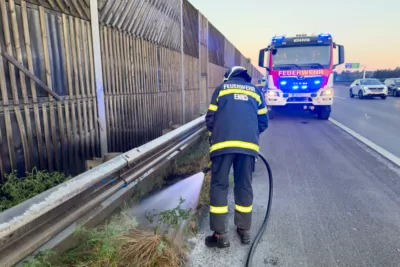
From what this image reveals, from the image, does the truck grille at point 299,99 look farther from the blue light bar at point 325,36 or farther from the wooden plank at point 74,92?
the wooden plank at point 74,92

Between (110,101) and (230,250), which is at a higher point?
(110,101)

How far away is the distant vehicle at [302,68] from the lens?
10.8 m

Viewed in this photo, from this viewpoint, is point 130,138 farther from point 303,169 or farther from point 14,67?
point 303,169

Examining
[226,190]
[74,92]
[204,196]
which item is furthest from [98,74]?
[226,190]

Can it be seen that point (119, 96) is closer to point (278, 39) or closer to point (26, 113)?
point (26, 113)

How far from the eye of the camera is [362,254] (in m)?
2.63

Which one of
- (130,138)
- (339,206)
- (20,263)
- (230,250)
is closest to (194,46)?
(130,138)

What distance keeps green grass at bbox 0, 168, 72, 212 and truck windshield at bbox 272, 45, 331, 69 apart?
9862 mm

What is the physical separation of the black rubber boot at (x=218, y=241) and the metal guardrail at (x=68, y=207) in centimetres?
A: 97

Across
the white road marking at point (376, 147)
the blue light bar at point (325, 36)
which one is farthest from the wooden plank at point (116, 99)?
the blue light bar at point (325, 36)

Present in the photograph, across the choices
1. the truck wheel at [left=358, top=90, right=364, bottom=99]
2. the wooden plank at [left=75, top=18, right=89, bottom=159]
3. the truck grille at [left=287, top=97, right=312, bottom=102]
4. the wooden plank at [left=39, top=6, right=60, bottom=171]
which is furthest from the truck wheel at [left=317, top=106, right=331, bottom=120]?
the truck wheel at [left=358, top=90, right=364, bottom=99]

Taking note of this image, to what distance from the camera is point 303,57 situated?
10938 millimetres

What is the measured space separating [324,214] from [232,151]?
5.04 feet

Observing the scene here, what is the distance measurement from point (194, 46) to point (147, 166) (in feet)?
22.0
